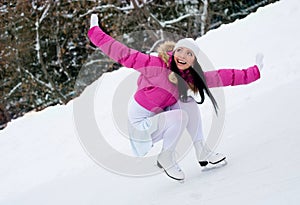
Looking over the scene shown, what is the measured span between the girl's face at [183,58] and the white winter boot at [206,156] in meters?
0.38

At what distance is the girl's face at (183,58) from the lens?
94.4 inches

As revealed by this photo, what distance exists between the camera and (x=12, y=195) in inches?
129

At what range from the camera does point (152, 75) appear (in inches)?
94.3

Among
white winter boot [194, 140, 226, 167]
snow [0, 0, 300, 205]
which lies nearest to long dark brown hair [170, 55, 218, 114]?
A: white winter boot [194, 140, 226, 167]

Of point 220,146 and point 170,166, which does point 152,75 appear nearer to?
point 170,166

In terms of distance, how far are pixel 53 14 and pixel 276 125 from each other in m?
7.36

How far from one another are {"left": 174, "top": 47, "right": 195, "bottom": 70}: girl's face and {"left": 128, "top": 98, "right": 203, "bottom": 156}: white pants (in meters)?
0.16

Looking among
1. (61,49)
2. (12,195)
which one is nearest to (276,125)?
(12,195)

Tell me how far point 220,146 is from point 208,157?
0.33 m

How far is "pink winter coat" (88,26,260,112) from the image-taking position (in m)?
2.38

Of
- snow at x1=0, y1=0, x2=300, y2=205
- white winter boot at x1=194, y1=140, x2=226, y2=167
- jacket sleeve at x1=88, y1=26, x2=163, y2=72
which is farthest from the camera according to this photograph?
white winter boot at x1=194, y1=140, x2=226, y2=167

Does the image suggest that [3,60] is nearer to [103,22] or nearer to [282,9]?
[103,22]

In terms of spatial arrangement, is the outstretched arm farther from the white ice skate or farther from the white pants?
the white ice skate

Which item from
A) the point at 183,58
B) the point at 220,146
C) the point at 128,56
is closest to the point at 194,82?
the point at 183,58
